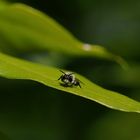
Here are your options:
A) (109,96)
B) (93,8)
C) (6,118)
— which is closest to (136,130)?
(6,118)

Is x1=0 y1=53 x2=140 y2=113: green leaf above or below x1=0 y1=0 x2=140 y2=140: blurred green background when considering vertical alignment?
below

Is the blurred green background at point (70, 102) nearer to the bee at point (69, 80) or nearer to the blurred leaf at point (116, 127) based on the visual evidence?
the blurred leaf at point (116, 127)

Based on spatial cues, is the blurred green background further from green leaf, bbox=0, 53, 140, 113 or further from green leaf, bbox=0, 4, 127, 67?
green leaf, bbox=0, 53, 140, 113

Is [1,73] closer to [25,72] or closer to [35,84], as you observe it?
[25,72]

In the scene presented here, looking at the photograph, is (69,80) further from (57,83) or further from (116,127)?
(116,127)

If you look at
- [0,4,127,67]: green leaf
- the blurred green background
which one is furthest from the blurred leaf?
[0,4,127,67]: green leaf

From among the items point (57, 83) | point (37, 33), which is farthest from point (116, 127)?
point (57, 83)

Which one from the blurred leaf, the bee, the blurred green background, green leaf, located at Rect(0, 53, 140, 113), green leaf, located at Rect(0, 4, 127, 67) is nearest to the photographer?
green leaf, located at Rect(0, 53, 140, 113)
